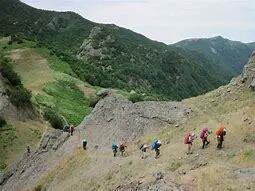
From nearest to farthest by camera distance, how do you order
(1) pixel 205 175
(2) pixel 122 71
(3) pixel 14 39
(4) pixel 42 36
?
1. (1) pixel 205 175
2. (3) pixel 14 39
3. (2) pixel 122 71
4. (4) pixel 42 36

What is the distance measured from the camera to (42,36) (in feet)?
606

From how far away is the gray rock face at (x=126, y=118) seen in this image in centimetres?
4100

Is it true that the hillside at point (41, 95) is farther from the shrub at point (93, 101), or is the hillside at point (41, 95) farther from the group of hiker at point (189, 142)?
the group of hiker at point (189, 142)

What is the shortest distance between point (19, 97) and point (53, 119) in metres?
4.84

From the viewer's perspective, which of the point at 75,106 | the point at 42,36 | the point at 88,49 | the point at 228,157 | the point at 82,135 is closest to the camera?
the point at 228,157

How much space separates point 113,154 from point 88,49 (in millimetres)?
123452

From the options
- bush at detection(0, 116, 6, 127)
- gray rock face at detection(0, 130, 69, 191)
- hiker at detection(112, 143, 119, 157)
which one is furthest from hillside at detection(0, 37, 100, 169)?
hiker at detection(112, 143, 119, 157)

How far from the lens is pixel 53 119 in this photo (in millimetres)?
66125

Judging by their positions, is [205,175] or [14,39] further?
[14,39]

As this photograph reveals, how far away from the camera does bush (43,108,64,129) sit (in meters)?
65.7

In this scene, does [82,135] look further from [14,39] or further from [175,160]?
[14,39]

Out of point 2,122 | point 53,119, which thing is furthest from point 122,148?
point 53,119

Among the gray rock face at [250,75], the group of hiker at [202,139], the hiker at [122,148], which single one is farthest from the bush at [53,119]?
the group of hiker at [202,139]

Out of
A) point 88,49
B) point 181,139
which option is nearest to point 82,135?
point 181,139
